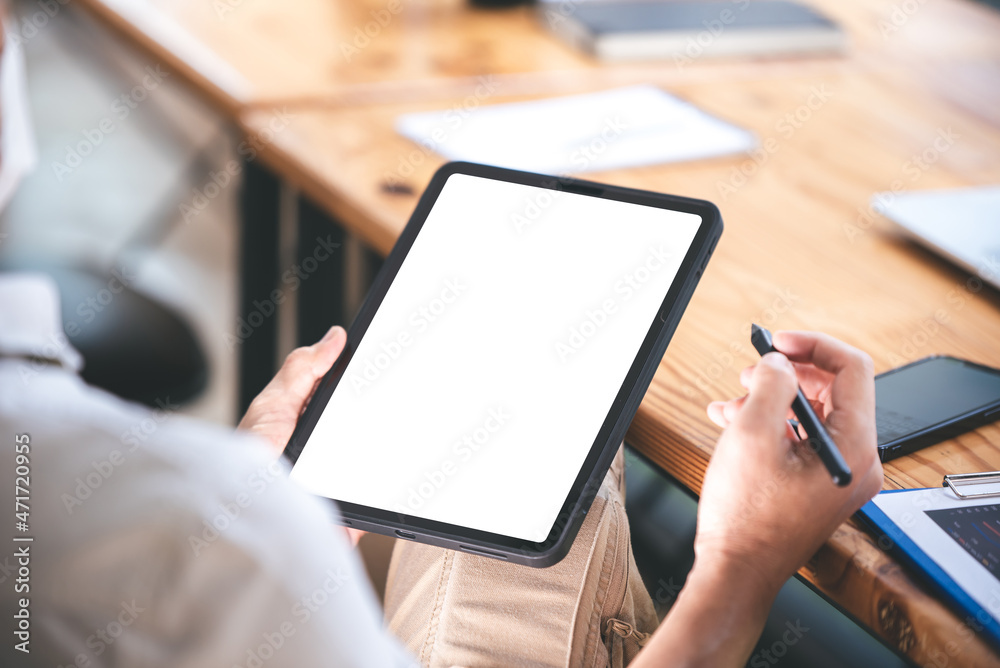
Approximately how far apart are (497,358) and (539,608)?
18 cm

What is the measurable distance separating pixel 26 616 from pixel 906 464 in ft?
1.81

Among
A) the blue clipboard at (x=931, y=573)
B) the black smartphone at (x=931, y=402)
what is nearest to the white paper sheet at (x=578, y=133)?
the black smartphone at (x=931, y=402)

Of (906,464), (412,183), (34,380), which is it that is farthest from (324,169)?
(906,464)

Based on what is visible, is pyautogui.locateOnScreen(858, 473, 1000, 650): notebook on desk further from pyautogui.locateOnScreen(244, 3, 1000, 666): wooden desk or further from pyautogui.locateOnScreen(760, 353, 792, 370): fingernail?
pyautogui.locateOnScreen(760, 353, 792, 370): fingernail

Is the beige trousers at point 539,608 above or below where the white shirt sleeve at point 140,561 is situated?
below

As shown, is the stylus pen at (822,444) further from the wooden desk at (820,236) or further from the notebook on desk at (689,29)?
the notebook on desk at (689,29)

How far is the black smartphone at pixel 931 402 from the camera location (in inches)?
24.2

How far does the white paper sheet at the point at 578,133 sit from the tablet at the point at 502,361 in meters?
0.29

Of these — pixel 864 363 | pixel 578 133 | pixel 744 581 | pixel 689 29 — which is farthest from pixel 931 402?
pixel 689 29

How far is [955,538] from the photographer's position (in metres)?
0.52

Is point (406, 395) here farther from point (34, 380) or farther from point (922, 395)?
point (922, 395)

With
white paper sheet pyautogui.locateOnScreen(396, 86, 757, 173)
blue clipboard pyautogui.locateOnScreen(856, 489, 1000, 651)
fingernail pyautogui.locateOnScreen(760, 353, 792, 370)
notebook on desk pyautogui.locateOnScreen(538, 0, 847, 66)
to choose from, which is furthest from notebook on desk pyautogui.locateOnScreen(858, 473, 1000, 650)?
notebook on desk pyautogui.locateOnScreen(538, 0, 847, 66)

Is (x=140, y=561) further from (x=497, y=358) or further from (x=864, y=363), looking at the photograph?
(x=864, y=363)

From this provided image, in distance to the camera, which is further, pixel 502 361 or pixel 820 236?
pixel 820 236
